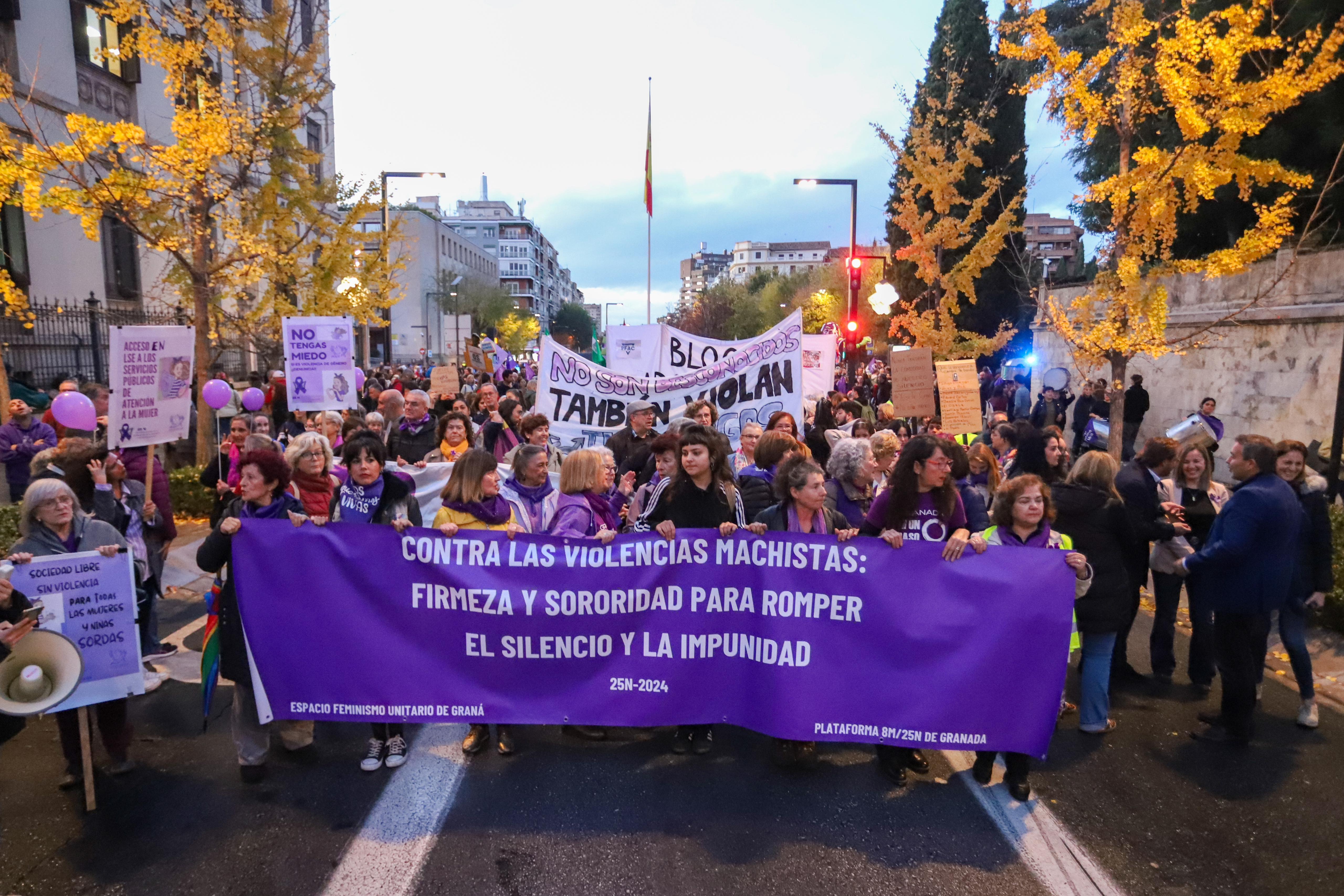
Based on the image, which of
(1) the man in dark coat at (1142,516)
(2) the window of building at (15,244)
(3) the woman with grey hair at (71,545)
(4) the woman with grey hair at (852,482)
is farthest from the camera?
(2) the window of building at (15,244)

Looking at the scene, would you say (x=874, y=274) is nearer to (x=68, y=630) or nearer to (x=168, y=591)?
(x=168, y=591)

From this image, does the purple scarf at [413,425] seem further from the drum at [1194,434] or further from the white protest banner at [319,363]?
the drum at [1194,434]

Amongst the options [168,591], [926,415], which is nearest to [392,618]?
[168,591]

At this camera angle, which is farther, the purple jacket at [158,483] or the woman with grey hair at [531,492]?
the purple jacket at [158,483]

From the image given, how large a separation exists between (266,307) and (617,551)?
40.7 ft

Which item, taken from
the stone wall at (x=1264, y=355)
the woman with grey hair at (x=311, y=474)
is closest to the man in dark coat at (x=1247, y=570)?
the woman with grey hair at (x=311, y=474)

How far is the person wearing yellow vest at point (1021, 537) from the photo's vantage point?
4.28m

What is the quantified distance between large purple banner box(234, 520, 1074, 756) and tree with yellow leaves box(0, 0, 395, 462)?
8479 mm

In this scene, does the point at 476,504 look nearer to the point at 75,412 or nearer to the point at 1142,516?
the point at 1142,516

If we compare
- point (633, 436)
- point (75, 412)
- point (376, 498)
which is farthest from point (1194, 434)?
point (75, 412)

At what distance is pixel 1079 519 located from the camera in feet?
16.0

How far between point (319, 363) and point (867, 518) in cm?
730

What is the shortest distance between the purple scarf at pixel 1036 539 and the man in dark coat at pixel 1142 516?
3.11 feet

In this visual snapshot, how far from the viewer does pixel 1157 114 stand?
10.6 metres
